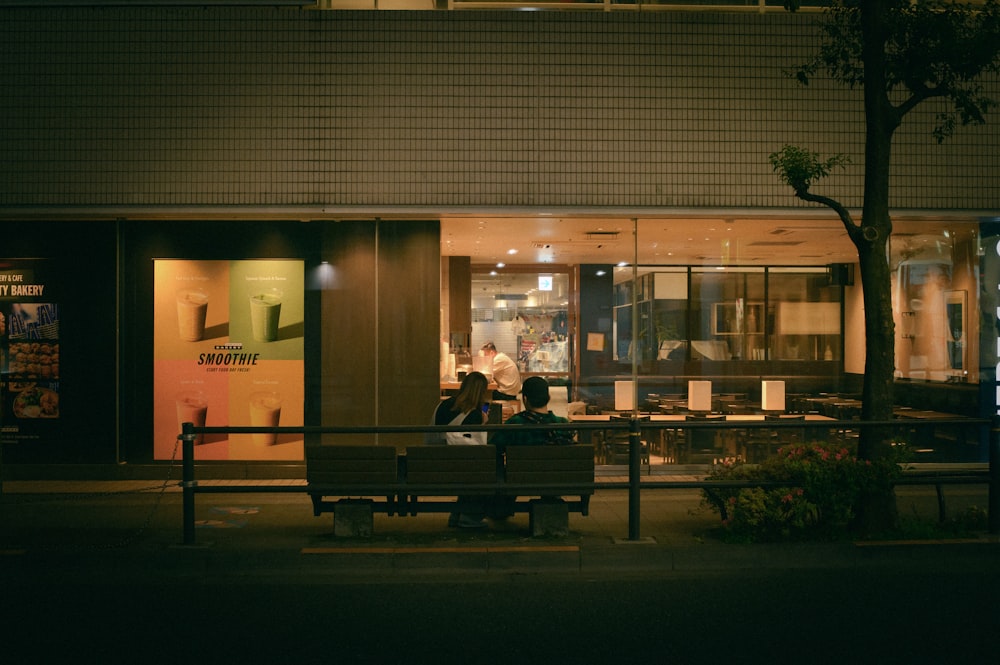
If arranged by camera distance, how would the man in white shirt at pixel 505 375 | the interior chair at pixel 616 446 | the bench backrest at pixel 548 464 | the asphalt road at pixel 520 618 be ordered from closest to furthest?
the asphalt road at pixel 520 618, the bench backrest at pixel 548 464, the interior chair at pixel 616 446, the man in white shirt at pixel 505 375

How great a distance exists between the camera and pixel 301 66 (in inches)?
429

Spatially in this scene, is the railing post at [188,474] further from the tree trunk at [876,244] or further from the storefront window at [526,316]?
the storefront window at [526,316]

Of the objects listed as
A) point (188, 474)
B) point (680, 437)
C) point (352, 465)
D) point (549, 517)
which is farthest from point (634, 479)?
point (680, 437)

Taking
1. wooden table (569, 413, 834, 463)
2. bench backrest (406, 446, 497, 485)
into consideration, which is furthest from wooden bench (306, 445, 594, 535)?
wooden table (569, 413, 834, 463)

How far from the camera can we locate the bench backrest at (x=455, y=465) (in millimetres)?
7809

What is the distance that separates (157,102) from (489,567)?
759 centimetres

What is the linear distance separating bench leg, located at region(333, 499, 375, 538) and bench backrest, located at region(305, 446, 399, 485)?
0.24 metres

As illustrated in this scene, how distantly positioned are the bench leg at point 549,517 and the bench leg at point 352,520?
5.12 feet

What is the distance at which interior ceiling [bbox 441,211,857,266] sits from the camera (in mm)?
11617

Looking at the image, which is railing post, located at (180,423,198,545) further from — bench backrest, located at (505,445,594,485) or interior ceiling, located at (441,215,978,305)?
interior ceiling, located at (441,215,978,305)

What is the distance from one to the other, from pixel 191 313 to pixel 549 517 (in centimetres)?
607

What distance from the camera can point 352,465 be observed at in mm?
7887

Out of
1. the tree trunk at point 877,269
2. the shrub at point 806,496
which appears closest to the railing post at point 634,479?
the shrub at point 806,496

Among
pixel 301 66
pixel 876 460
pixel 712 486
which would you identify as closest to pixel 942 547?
pixel 876 460
